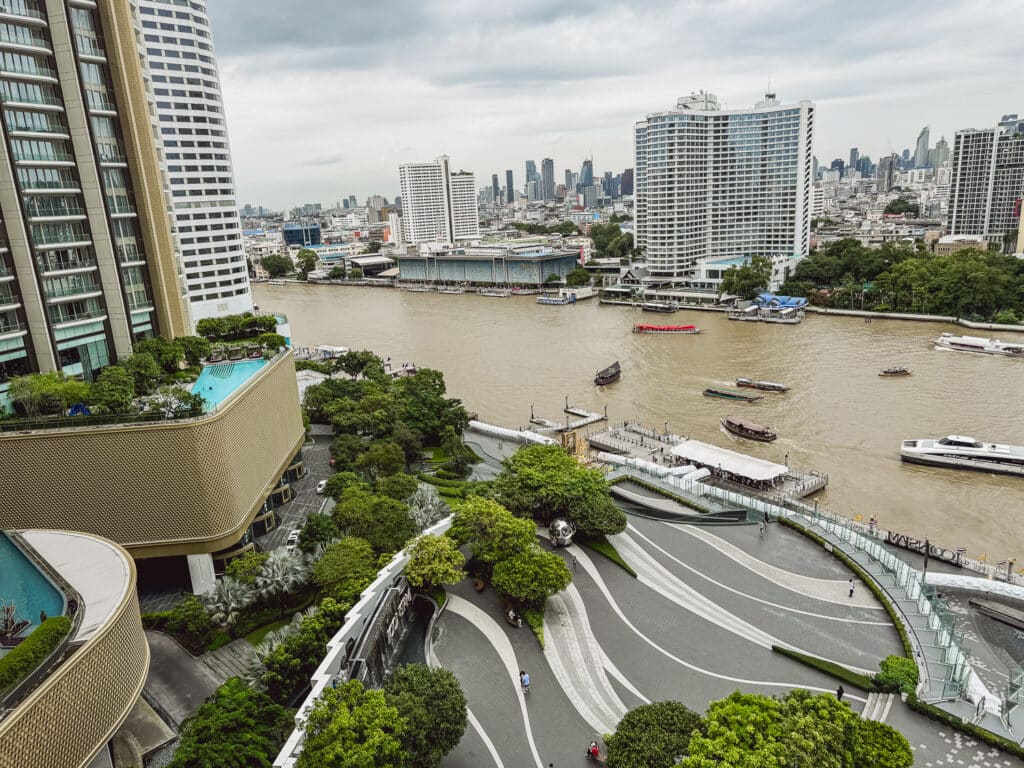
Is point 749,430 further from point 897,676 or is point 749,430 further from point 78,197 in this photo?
point 78,197

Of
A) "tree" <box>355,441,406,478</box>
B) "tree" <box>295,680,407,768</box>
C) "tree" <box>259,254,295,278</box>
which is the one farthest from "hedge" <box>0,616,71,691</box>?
"tree" <box>259,254,295,278</box>

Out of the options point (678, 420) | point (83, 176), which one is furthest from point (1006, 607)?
point (83, 176)

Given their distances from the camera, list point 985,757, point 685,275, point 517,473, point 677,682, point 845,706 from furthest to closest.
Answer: point 685,275 → point 517,473 → point 677,682 → point 985,757 → point 845,706

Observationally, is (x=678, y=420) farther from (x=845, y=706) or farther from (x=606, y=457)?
(x=845, y=706)

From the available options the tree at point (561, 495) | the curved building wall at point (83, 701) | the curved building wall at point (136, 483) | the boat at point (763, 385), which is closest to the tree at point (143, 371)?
the curved building wall at point (136, 483)

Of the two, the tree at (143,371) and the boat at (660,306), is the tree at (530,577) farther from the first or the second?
the boat at (660,306)
